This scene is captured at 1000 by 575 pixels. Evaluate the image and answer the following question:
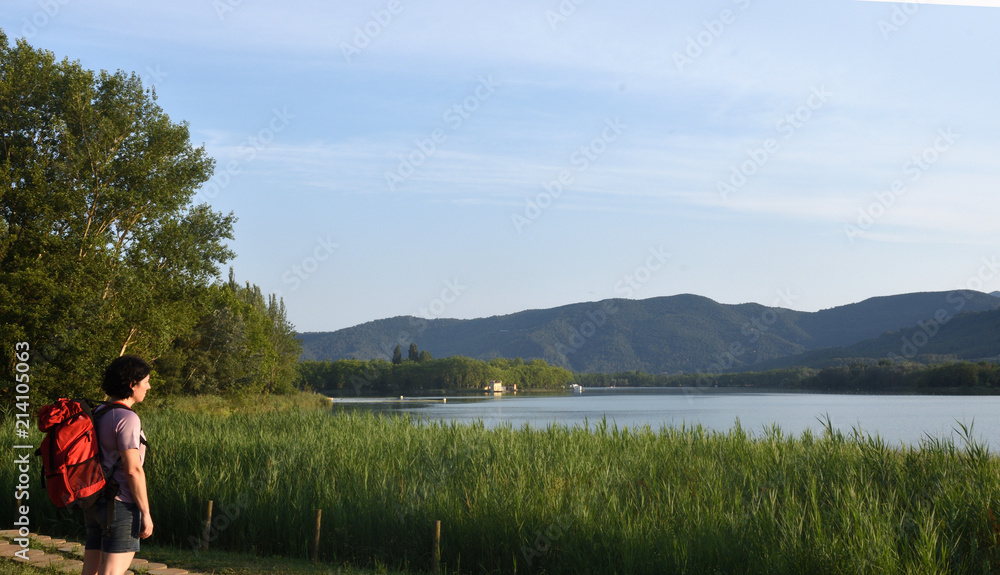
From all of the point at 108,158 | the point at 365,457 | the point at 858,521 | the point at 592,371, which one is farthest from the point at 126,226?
the point at 592,371

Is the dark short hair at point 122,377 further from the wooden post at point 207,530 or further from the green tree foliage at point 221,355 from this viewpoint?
the green tree foliage at point 221,355

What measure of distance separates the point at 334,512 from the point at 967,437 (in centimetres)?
772

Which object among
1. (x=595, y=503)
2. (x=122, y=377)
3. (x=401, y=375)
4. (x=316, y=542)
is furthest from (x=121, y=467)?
(x=401, y=375)

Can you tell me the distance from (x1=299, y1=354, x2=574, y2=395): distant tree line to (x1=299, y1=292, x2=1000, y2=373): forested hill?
27.8m

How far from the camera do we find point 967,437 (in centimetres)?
904

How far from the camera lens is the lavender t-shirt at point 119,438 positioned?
3.85 m

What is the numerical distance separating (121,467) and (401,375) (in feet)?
346

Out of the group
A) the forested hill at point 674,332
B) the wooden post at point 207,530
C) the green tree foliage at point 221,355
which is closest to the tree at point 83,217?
the green tree foliage at point 221,355

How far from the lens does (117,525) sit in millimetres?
3920

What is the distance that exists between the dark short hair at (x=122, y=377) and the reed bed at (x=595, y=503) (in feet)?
15.3

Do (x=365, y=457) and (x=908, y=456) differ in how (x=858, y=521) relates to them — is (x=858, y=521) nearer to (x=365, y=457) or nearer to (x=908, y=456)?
(x=908, y=456)

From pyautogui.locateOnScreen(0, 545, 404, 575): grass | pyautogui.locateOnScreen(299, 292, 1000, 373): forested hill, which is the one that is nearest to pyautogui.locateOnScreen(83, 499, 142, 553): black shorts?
pyautogui.locateOnScreen(0, 545, 404, 575): grass

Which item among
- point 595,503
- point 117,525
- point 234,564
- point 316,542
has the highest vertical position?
point 117,525

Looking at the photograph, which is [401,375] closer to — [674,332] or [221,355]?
[674,332]
